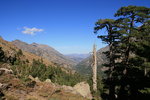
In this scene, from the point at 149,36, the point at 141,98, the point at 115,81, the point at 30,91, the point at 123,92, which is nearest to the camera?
the point at 30,91

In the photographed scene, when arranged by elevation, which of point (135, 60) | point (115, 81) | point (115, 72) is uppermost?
point (135, 60)

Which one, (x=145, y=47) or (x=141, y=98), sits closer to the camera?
(x=145, y=47)

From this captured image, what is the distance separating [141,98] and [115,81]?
3958 millimetres

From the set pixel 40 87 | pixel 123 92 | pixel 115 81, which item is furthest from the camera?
pixel 115 81

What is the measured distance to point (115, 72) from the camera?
1909cm

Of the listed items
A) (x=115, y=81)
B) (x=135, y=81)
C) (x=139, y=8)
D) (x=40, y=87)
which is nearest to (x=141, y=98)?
(x=135, y=81)

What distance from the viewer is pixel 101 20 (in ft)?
61.2

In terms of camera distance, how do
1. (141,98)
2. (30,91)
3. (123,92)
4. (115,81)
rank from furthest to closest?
1. (115,81)
2. (123,92)
3. (141,98)
4. (30,91)

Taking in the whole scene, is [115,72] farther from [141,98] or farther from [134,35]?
[134,35]

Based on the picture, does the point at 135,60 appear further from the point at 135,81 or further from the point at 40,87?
the point at 40,87

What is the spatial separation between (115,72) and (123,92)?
2.68m

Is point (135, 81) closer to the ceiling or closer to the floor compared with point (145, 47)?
closer to the floor

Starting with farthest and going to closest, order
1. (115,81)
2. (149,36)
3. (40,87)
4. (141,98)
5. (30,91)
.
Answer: (115,81)
(141,98)
(149,36)
(40,87)
(30,91)

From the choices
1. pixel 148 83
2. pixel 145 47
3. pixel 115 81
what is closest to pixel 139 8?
pixel 145 47
